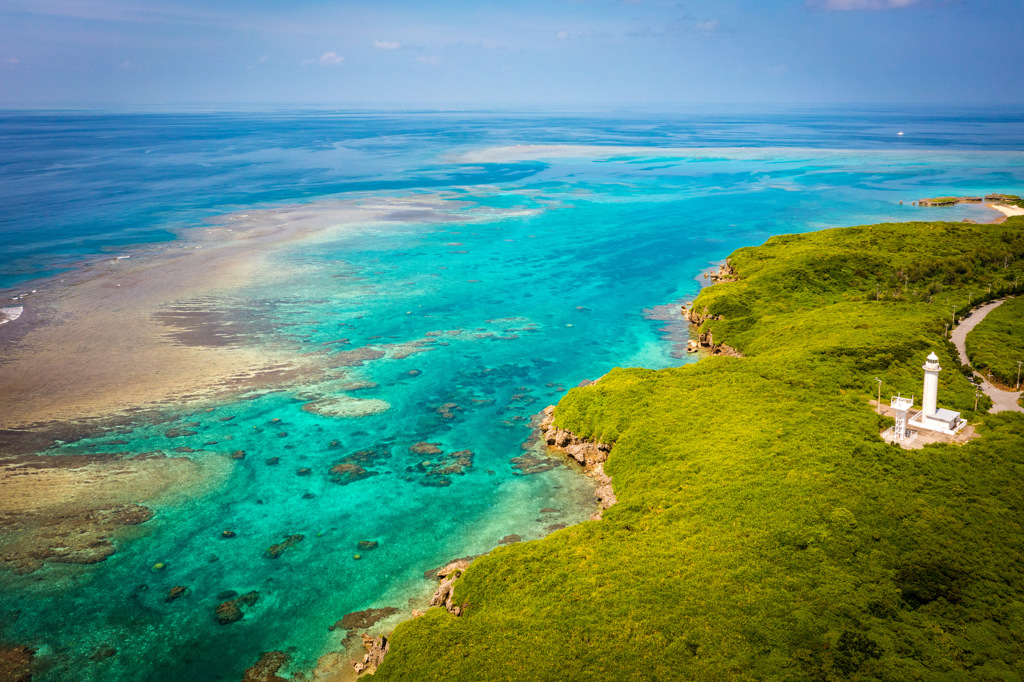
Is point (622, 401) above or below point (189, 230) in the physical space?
below

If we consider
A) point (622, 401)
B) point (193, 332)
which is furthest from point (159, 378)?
point (622, 401)

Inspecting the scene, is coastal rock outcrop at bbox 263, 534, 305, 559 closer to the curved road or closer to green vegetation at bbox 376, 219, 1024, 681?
green vegetation at bbox 376, 219, 1024, 681

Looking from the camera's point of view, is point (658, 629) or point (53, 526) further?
point (53, 526)

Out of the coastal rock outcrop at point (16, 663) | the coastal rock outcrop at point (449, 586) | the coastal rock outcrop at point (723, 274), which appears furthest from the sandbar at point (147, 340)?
the coastal rock outcrop at point (723, 274)

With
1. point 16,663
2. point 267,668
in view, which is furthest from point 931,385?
point 16,663

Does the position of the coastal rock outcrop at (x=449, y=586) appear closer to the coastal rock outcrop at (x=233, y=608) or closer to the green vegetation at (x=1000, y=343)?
the coastal rock outcrop at (x=233, y=608)

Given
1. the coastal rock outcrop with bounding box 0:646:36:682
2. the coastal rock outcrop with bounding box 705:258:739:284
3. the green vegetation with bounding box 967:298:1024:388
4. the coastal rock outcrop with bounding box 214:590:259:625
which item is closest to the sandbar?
the coastal rock outcrop with bounding box 0:646:36:682

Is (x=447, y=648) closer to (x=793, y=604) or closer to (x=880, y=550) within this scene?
(x=793, y=604)

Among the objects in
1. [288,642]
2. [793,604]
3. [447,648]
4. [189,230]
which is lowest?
[288,642]
